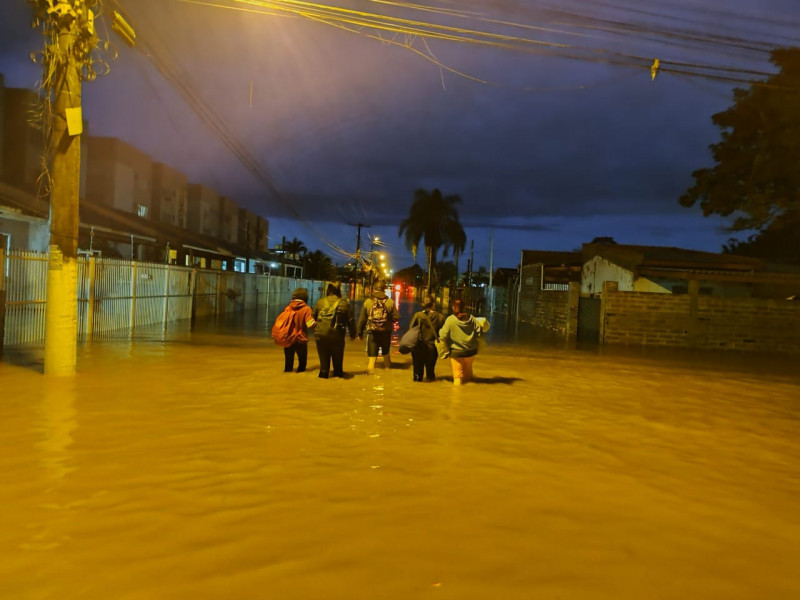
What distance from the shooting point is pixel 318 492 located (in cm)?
516

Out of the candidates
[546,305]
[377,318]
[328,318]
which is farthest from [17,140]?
[328,318]

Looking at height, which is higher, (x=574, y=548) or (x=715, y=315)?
(x=715, y=315)

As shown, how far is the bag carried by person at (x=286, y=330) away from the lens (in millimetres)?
10531

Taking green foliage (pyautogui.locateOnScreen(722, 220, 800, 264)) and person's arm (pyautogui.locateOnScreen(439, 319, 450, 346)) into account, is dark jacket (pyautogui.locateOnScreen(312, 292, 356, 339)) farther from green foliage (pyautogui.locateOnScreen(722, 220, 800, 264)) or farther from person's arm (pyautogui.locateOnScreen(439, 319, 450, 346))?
green foliage (pyautogui.locateOnScreen(722, 220, 800, 264))

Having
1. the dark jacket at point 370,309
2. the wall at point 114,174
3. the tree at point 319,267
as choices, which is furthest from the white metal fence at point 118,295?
the tree at point 319,267

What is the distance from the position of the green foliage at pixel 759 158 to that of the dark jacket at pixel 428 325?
653 inches

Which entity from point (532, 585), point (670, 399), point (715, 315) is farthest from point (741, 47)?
point (532, 585)

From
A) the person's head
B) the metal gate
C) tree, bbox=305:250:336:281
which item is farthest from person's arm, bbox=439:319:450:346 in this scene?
tree, bbox=305:250:336:281

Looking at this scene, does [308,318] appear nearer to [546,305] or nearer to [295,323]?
[295,323]

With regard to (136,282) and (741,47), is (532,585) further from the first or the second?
(136,282)

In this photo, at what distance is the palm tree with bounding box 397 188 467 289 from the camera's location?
184 feet

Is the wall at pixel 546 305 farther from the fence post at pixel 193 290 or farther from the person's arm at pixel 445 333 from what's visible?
the person's arm at pixel 445 333

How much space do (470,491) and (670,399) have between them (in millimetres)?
6280

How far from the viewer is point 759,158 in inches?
920
